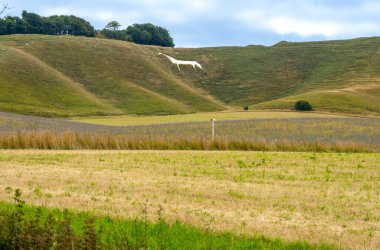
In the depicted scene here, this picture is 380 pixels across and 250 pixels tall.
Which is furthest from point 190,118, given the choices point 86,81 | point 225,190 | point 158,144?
point 225,190

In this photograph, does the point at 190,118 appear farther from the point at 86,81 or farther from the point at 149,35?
the point at 149,35

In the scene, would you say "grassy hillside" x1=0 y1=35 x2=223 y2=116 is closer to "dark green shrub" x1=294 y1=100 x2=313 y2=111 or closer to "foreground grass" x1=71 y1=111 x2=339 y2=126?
"foreground grass" x1=71 y1=111 x2=339 y2=126

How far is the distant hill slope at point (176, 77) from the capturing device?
83.6 metres

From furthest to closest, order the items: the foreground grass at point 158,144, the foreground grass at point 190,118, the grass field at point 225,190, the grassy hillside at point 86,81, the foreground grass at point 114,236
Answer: the grassy hillside at point 86,81 → the foreground grass at point 190,118 → the foreground grass at point 158,144 → the grass field at point 225,190 → the foreground grass at point 114,236

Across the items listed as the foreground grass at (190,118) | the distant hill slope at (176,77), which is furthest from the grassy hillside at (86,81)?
the foreground grass at (190,118)

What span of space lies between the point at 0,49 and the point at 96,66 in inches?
689

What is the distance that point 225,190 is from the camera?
1369 cm

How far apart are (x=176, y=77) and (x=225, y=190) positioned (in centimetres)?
10662

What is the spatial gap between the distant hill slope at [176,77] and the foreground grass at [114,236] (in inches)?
2555

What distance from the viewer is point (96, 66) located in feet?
356

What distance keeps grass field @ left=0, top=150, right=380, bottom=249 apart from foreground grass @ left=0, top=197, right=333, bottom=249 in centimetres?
61

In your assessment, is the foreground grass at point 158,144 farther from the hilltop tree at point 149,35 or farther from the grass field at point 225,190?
the hilltop tree at point 149,35

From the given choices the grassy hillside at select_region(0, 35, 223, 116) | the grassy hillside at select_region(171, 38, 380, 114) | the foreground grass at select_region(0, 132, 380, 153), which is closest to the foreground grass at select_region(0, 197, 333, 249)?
the foreground grass at select_region(0, 132, 380, 153)

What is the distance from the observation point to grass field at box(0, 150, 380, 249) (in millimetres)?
9891
